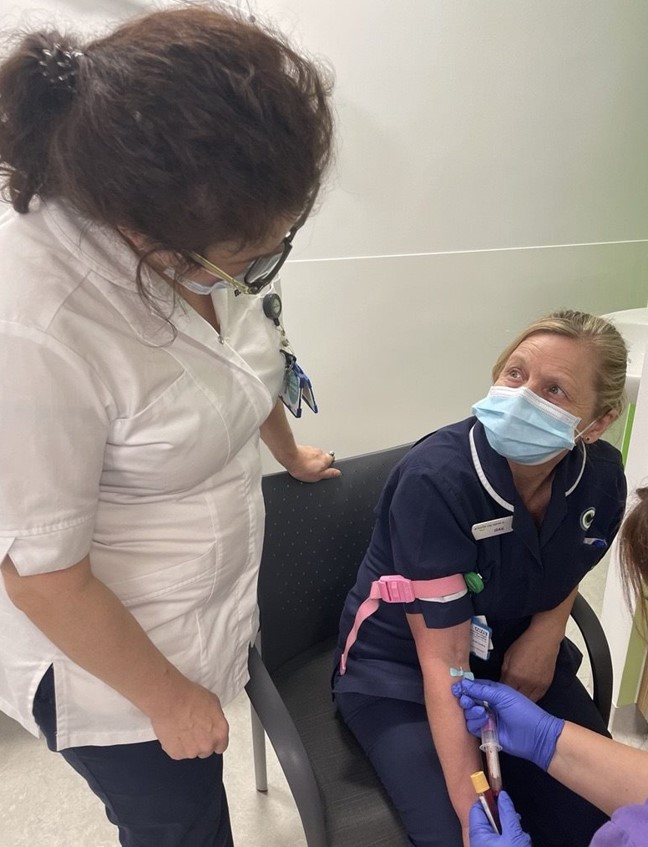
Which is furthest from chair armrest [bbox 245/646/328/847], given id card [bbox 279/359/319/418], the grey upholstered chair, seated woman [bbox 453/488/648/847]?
id card [bbox 279/359/319/418]

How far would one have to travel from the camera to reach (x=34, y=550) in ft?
1.95

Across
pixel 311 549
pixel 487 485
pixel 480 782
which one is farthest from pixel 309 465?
pixel 480 782

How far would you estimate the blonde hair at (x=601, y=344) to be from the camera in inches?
39.7

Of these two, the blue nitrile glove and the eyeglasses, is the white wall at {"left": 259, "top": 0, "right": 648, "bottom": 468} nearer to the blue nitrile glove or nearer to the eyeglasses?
the eyeglasses

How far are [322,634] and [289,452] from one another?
1.37 ft

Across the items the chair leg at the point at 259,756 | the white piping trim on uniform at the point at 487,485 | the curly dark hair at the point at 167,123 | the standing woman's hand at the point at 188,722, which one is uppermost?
the curly dark hair at the point at 167,123

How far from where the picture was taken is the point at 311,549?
47.3 inches

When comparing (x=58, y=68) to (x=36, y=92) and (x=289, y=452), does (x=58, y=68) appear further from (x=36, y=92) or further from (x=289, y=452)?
(x=289, y=452)

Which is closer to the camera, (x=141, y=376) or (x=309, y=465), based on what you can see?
(x=141, y=376)

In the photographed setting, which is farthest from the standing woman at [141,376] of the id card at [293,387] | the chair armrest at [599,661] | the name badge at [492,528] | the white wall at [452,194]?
the white wall at [452,194]

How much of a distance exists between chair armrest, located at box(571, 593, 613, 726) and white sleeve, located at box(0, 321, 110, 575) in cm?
94

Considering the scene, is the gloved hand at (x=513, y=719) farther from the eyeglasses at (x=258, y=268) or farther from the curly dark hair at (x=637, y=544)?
the eyeglasses at (x=258, y=268)

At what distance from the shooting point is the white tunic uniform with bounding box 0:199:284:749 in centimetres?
58

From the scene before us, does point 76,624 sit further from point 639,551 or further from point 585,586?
point 585,586
